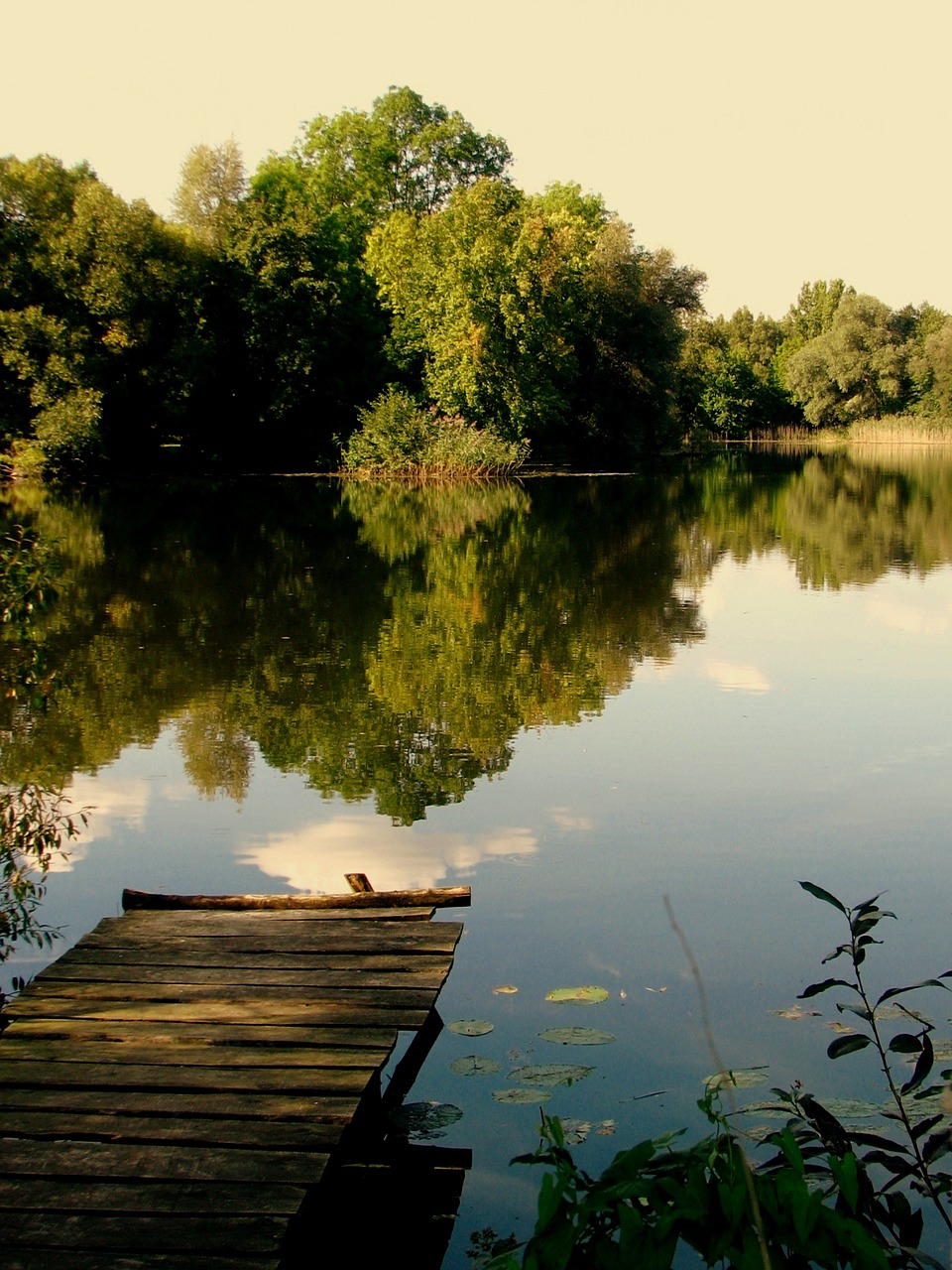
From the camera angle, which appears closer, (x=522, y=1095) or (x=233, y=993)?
(x=522, y=1095)

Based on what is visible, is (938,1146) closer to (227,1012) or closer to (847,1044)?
(847,1044)

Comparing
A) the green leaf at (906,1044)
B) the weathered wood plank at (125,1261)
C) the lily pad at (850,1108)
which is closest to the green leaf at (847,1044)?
the green leaf at (906,1044)

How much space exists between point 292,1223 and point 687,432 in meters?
69.5

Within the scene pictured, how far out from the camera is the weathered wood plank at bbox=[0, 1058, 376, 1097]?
12.9ft

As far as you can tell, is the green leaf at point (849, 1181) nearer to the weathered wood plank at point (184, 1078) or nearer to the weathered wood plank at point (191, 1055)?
the weathered wood plank at point (184, 1078)

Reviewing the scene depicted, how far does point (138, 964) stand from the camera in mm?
4977

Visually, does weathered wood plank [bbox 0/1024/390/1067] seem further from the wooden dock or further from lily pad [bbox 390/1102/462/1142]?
lily pad [bbox 390/1102/462/1142]

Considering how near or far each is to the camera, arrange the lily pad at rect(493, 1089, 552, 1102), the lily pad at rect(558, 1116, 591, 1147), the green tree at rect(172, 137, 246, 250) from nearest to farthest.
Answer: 1. the lily pad at rect(558, 1116, 591, 1147)
2. the lily pad at rect(493, 1089, 552, 1102)
3. the green tree at rect(172, 137, 246, 250)

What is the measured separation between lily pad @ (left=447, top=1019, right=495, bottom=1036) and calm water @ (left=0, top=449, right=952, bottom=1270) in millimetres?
52

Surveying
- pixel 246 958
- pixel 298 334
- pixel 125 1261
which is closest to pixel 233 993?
pixel 246 958

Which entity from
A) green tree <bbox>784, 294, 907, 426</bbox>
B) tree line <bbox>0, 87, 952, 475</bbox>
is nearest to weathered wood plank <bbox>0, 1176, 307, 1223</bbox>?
tree line <bbox>0, 87, 952, 475</bbox>

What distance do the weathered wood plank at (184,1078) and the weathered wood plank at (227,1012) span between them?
0.36m

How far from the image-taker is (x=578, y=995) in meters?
5.37

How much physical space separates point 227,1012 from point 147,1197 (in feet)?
3.96
